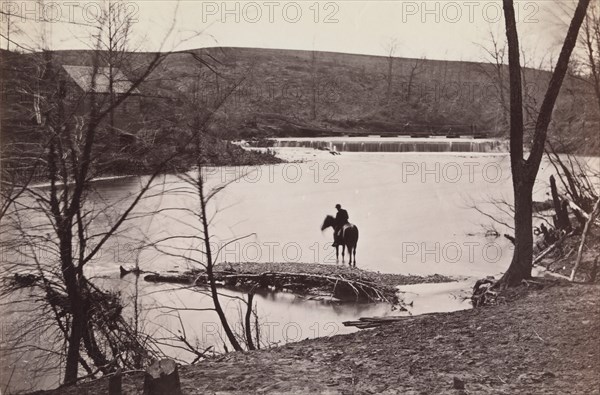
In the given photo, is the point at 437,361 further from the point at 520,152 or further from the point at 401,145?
the point at 401,145

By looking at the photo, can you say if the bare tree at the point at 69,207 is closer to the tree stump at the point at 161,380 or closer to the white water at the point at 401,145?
the tree stump at the point at 161,380

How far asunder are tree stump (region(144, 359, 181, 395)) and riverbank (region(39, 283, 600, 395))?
416mm

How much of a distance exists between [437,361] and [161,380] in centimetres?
300

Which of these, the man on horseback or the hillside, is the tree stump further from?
the hillside

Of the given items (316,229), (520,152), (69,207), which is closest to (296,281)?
(316,229)

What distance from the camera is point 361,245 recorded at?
2100cm

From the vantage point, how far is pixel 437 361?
603cm

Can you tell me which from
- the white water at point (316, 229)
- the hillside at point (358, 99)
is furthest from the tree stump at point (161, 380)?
the hillside at point (358, 99)

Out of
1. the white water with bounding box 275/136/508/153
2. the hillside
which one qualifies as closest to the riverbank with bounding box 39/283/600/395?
→ the hillside

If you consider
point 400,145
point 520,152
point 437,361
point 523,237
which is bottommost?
point 437,361

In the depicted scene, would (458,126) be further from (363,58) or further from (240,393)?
(240,393)

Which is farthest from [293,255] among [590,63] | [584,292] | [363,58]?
[363,58]

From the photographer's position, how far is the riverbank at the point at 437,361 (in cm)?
539

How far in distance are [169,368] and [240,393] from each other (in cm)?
79
